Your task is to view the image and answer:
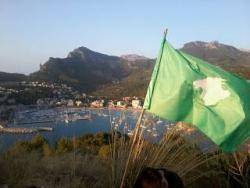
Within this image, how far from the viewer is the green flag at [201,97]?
19.9ft

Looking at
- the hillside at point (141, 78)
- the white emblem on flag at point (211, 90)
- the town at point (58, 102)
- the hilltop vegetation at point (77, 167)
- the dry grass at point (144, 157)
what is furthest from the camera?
the hillside at point (141, 78)

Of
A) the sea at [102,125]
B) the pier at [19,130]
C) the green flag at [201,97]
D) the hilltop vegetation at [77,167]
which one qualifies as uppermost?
the green flag at [201,97]

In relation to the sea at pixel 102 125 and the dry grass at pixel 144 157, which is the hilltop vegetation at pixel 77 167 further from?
the sea at pixel 102 125

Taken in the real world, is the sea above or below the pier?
above

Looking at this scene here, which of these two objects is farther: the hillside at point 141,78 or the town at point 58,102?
the hillside at point 141,78

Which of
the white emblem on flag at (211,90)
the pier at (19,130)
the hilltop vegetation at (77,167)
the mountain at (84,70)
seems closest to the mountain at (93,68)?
the mountain at (84,70)

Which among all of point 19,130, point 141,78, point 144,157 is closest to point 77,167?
point 144,157

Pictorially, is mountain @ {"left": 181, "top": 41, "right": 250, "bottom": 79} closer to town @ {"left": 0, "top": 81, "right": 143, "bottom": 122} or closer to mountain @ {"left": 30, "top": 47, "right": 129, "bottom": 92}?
town @ {"left": 0, "top": 81, "right": 143, "bottom": 122}

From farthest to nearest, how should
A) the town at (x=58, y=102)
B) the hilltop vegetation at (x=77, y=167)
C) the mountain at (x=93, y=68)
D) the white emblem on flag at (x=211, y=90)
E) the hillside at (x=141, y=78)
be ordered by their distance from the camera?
the mountain at (x=93, y=68)
the hillside at (x=141, y=78)
the town at (x=58, y=102)
the hilltop vegetation at (x=77, y=167)
the white emblem on flag at (x=211, y=90)

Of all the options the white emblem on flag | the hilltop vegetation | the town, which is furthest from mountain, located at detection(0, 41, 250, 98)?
the white emblem on flag

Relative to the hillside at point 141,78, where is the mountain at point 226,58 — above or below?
above

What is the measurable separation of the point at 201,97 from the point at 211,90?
0.17m

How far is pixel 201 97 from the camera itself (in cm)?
634

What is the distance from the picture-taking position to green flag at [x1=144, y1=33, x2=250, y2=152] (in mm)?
6062
